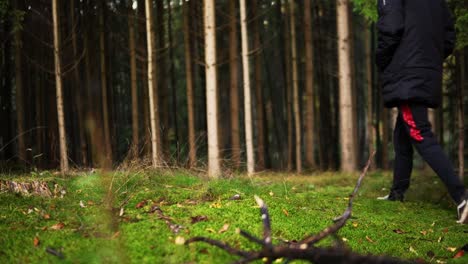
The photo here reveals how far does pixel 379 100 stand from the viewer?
61.0 ft

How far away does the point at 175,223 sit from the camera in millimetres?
2822

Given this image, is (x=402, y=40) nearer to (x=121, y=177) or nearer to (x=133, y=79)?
(x=121, y=177)

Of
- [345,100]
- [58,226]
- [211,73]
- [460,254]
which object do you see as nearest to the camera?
[58,226]

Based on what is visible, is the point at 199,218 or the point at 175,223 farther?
the point at 199,218

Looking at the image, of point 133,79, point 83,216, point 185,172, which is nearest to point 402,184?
point 185,172

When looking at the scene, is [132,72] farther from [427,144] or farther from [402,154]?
[427,144]

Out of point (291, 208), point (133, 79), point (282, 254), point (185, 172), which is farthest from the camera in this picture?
point (133, 79)

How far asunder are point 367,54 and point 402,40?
1278cm

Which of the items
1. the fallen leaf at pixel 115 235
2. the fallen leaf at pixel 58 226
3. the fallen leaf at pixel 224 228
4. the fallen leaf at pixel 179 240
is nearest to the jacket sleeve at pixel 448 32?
the fallen leaf at pixel 224 228

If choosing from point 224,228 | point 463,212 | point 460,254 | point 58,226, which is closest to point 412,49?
point 463,212

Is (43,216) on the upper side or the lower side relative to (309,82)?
lower

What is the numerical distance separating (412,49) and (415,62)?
0.45ft

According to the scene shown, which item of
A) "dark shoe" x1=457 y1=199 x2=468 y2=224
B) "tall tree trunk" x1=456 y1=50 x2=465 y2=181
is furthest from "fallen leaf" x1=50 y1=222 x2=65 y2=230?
"tall tree trunk" x1=456 y1=50 x2=465 y2=181

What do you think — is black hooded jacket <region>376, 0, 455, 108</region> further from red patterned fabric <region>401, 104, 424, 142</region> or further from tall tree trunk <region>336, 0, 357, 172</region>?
tall tree trunk <region>336, 0, 357, 172</region>
